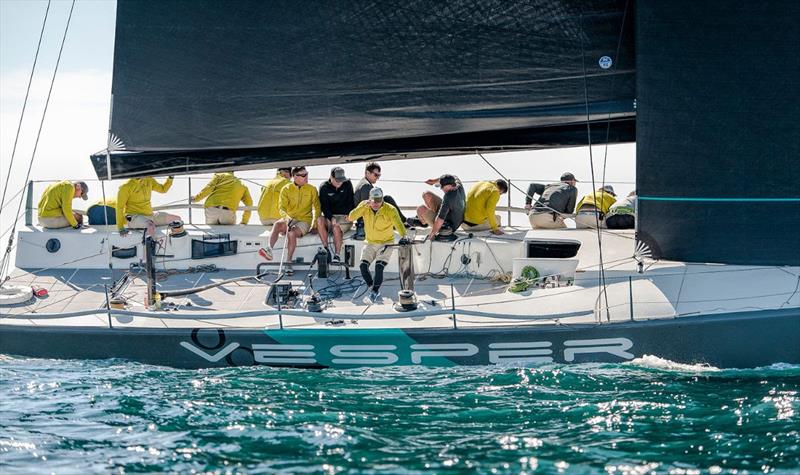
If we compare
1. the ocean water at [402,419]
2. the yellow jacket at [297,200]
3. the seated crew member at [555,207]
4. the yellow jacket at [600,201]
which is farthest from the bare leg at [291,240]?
the yellow jacket at [600,201]

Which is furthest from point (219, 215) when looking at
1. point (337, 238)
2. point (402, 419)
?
point (402, 419)

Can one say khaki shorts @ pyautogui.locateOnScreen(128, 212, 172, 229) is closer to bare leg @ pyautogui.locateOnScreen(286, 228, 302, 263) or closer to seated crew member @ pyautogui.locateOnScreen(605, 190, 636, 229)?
bare leg @ pyautogui.locateOnScreen(286, 228, 302, 263)

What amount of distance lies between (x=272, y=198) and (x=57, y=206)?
229 cm

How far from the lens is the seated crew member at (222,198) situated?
11125mm

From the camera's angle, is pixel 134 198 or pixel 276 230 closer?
pixel 276 230

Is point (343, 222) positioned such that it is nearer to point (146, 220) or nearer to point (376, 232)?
point (376, 232)

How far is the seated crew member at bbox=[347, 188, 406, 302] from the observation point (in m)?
9.11

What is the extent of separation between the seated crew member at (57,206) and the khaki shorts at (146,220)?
0.66 meters

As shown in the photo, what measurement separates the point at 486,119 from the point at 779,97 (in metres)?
2.44

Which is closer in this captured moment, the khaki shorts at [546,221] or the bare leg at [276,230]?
the bare leg at [276,230]

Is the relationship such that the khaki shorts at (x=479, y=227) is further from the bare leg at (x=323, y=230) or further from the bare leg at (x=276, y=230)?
the bare leg at (x=276, y=230)

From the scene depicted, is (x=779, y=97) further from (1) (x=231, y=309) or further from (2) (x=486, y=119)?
(1) (x=231, y=309)

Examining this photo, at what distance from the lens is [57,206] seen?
35.7ft

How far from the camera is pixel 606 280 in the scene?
8.76 metres
